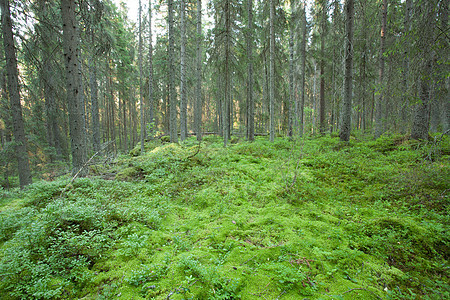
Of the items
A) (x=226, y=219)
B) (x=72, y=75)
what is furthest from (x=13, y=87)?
(x=226, y=219)

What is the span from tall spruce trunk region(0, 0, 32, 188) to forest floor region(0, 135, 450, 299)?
281cm

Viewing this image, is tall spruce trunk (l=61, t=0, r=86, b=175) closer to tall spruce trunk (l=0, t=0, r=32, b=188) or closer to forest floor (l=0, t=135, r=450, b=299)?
forest floor (l=0, t=135, r=450, b=299)

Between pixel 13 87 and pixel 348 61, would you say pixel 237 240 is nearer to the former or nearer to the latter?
pixel 13 87

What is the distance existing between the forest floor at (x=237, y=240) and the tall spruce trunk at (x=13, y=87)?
2.81 m

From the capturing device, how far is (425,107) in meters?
7.20

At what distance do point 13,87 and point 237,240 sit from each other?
29.6 ft

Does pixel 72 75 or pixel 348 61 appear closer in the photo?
pixel 72 75

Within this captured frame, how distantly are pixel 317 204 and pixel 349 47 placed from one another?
8612 millimetres

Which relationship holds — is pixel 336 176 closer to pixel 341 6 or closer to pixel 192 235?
pixel 192 235

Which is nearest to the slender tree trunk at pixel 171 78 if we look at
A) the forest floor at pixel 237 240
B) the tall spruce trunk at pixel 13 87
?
the tall spruce trunk at pixel 13 87

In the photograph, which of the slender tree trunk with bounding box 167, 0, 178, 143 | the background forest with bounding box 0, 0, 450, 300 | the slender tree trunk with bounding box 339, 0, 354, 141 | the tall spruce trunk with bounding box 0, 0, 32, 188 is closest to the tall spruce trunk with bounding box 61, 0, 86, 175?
the background forest with bounding box 0, 0, 450, 300

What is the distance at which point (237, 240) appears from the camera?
9.91ft

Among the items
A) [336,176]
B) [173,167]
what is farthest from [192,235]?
[336,176]

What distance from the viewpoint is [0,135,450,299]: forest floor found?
6.86 feet
